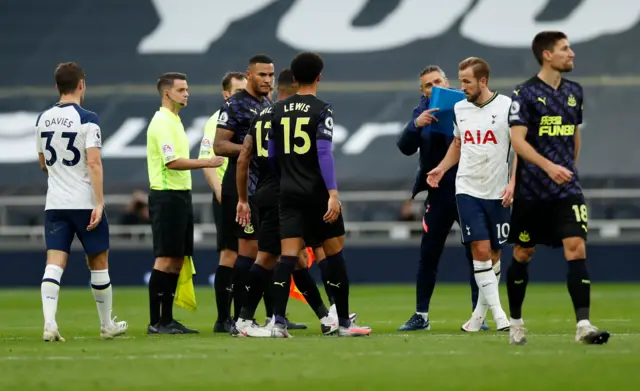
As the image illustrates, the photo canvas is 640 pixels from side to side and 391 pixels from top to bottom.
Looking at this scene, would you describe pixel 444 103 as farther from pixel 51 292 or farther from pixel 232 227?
pixel 51 292

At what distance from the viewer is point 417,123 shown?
11930mm

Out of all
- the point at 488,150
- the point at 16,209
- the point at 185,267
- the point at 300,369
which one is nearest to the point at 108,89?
the point at 16,209

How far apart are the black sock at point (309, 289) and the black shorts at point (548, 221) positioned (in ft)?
7.81

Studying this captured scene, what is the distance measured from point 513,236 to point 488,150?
1.66 m

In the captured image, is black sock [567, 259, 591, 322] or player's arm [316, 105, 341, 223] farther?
player's arm [316, 105, 341, 223]

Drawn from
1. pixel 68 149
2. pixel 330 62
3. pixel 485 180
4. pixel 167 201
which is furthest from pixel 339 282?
pixel 330 62

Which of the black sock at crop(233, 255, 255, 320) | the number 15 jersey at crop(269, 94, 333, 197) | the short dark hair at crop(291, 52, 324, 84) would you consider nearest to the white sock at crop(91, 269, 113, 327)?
the black sock at crop(233, 255, 255, 320)

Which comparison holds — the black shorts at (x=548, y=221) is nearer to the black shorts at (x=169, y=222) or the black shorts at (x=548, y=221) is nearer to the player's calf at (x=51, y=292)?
the player's calf at (x=51, y=292)

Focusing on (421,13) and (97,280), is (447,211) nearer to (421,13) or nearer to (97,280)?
(97,280)

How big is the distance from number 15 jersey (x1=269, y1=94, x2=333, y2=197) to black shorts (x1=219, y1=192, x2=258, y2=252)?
3.47 ft

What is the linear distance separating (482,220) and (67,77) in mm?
3489

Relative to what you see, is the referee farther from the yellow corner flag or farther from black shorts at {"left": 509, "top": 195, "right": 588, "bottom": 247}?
black shorts at {"left": 509, "top": 195, "right": 588, "bottom": 247}

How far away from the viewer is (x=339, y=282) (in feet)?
35.6

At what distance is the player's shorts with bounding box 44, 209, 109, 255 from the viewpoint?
10.8 metres
